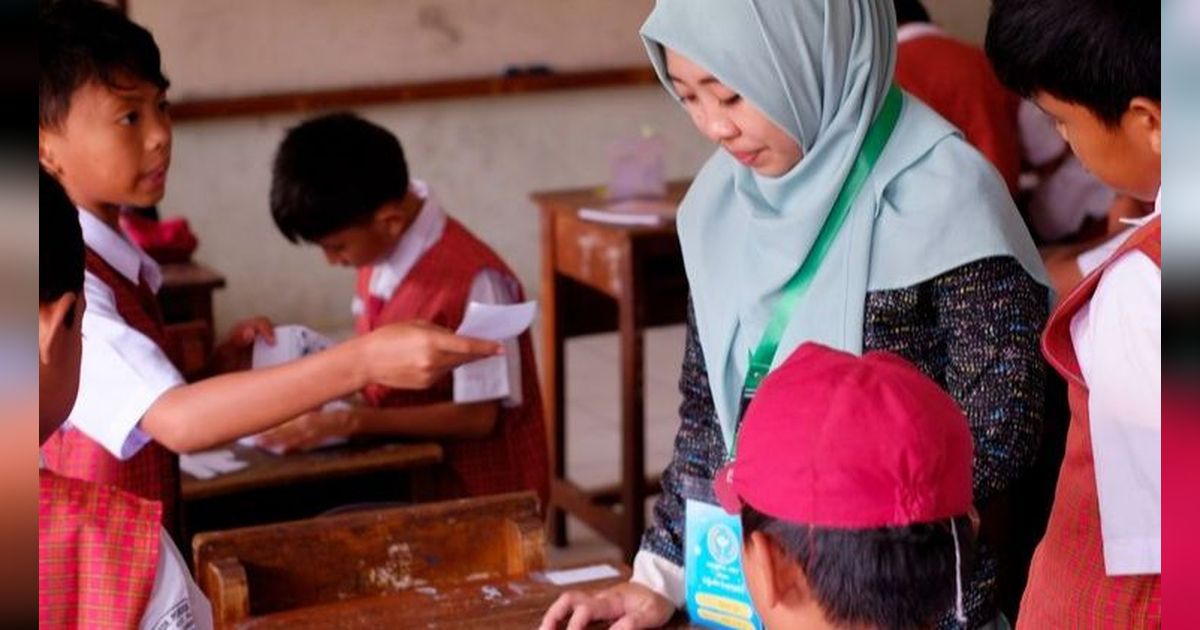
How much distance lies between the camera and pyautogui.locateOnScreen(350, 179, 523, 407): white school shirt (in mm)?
2801

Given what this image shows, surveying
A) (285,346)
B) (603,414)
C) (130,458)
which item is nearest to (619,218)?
(285,346)

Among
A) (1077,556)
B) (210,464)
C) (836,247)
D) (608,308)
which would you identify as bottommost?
(608,308)

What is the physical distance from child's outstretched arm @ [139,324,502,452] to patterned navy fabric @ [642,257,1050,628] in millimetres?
662

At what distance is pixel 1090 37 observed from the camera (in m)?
1.33

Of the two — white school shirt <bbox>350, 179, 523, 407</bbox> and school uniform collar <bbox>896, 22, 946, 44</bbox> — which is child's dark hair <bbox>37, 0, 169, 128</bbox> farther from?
school uniform collar <bbox>896, 22, 946, 44</bbox>

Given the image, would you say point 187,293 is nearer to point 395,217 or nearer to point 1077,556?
point 395,217

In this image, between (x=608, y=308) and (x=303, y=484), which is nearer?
(x=303, y=484)

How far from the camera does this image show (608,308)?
459cm

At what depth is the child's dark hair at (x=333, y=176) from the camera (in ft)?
9.38

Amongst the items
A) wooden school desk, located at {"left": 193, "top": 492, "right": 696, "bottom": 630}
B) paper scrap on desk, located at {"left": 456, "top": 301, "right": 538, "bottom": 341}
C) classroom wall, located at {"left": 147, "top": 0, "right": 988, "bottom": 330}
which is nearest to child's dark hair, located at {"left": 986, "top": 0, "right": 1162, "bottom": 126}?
wooden school desk, located at {"left": 193, "top": 492, "right": 696, "bottom": 630}

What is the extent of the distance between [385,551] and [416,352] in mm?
256

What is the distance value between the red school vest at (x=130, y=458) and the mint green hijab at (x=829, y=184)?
919 mm

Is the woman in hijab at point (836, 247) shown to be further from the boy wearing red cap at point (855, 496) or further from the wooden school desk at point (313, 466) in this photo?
the wooden school desk at point (313, 466)

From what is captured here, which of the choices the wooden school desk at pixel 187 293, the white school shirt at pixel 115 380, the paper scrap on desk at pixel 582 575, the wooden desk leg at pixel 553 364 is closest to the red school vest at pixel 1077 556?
the paper scrap on desk at pixel 582 575
